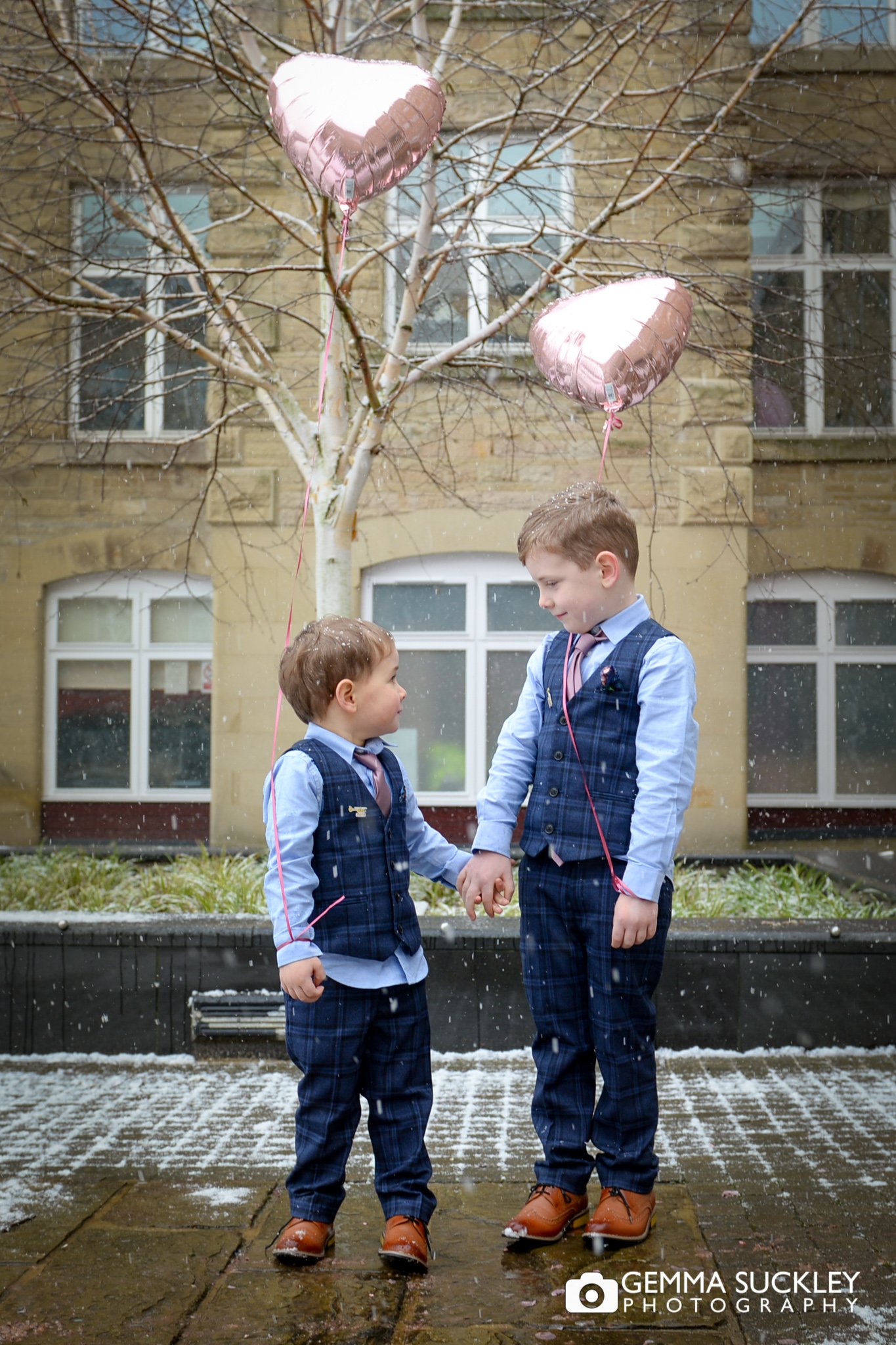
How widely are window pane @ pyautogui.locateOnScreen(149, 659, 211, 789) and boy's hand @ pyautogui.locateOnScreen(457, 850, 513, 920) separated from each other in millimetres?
8291

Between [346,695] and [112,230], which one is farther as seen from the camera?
[112,230]

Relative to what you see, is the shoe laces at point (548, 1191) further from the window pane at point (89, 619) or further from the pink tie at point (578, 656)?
the window pane at point (89, 619)

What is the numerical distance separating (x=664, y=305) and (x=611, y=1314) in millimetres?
2569

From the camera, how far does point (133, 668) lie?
11.0 metres

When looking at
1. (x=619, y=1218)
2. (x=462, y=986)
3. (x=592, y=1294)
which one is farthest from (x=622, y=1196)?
(x=462, y=986)

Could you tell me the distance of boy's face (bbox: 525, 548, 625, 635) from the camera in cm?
295

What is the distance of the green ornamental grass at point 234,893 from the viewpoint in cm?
570

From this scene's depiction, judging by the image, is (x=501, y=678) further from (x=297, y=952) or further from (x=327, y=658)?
(x=297, y=952)

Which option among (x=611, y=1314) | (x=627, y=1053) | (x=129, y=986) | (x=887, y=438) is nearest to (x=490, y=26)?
(x=887, y=438)

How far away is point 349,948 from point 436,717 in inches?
301

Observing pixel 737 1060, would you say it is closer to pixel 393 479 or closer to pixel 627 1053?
pixel 627 1053

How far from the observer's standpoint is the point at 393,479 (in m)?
10.0

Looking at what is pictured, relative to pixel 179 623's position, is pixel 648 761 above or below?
below

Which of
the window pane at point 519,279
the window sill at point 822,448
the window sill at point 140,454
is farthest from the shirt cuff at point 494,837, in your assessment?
the window sill at point 822,448
